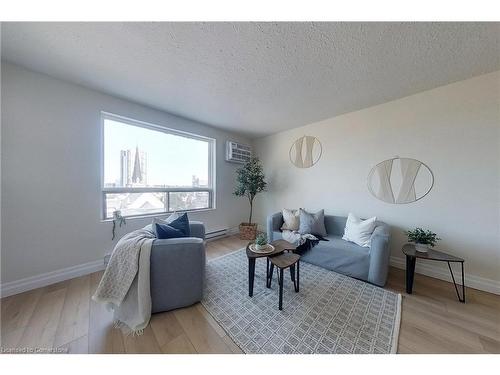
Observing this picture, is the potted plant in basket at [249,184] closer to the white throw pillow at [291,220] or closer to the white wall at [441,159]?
the white throw pillow at [291,220]

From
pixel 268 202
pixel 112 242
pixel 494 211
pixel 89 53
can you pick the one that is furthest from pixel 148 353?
pixel 494 211

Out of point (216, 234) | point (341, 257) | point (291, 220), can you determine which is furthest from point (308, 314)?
point (216, 234)

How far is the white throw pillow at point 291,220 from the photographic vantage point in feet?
9.13

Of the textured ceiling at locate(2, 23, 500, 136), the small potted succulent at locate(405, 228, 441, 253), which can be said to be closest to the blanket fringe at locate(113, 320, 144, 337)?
the textured ceiling at locate(2, 23, 500, 136)

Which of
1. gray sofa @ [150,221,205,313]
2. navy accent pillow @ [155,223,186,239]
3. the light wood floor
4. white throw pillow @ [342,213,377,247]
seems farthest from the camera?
white throw pillow @ [342,213,377,247]

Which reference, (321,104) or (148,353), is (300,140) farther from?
(148,353)

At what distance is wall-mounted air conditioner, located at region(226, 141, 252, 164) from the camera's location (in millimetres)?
3641

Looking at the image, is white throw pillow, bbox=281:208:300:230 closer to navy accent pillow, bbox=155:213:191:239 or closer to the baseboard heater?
the baseboard heater

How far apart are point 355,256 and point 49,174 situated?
3.68 meters

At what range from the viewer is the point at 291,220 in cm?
281

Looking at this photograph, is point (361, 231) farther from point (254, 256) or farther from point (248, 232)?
point (248, 232)

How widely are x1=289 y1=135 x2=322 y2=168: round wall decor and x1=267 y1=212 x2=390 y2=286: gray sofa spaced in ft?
4.00

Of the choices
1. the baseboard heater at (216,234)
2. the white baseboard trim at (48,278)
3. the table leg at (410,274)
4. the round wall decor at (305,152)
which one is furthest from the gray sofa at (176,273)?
the round wall decor at (305,152)
